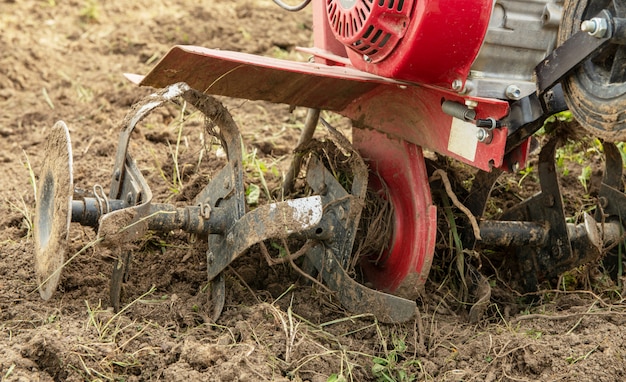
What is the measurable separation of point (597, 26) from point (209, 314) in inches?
61.5

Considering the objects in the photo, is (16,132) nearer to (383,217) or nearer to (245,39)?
(245,39)

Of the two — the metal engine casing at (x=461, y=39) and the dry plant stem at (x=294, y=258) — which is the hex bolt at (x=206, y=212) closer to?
the dry plant stem at (x=294, y=258)

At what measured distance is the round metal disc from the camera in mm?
2658

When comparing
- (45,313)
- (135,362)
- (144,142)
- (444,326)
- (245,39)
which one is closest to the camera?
(135,362)

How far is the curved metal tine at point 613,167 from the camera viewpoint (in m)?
3.28

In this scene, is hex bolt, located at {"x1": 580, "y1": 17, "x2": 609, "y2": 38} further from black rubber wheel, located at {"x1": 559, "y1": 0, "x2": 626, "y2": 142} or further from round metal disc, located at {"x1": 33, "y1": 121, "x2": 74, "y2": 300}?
round metal disc, located at {"x1": 33, "y1": 121, "x2": 74, "y2": 300}

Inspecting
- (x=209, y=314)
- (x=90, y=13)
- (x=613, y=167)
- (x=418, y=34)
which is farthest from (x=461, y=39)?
(x=90, y=13)

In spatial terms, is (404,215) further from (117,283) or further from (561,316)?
(117,283)

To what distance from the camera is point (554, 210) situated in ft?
10.5

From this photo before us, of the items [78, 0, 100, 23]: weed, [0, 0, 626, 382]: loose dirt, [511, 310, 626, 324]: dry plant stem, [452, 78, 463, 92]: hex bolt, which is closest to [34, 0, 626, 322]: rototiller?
[452, 78, 463, 92]: hex bolt

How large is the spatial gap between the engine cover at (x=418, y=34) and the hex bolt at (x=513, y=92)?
0.48ft

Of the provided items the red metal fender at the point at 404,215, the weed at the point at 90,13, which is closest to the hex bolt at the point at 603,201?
the red metal fender at the point at 404,215

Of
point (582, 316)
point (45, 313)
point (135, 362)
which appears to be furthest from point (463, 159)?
point (45, 313)

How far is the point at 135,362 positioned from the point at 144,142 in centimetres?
182
